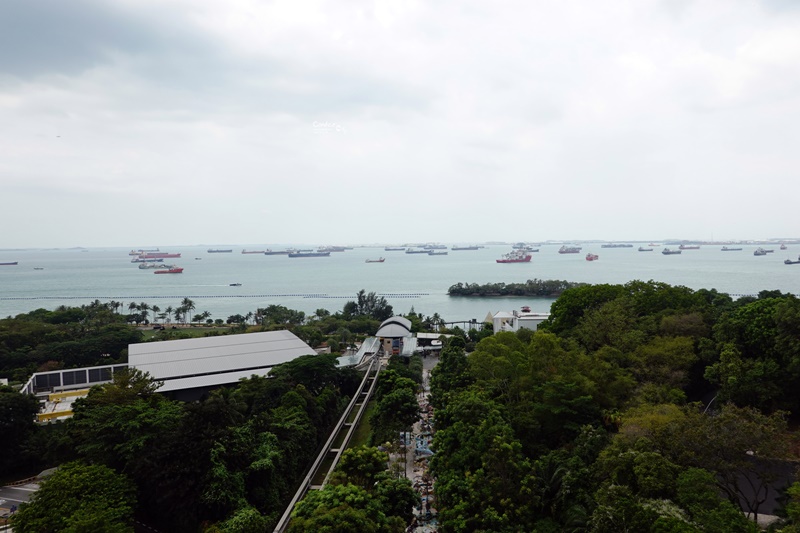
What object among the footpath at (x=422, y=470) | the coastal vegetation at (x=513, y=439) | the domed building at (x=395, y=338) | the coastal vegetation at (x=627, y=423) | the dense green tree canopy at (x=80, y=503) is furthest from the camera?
the domed building at (x=395, y=338)

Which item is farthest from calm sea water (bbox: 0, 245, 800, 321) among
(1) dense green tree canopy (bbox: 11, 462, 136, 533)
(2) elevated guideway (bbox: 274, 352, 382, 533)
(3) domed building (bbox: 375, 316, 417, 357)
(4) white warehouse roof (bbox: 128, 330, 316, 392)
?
(1) dense green tree canopy (bbox: 11, 462, 136, 533)

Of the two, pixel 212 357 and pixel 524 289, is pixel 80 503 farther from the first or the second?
pixel 524 289

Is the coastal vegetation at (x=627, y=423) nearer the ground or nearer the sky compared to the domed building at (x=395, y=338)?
nearer the sky

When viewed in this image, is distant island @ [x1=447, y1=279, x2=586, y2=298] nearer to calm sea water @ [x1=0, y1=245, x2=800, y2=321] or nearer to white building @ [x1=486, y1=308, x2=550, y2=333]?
calm sea water @ [x1=0, y1=245, x2=800, y2=321]

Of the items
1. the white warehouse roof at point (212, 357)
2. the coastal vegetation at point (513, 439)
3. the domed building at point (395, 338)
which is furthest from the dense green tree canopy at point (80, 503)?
the domed building at point (395, 338)

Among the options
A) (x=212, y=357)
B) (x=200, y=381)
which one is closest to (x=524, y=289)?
(x=212, y=357)

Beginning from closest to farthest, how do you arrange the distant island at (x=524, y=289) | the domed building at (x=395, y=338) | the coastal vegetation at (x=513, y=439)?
the coastal vegetation at (x=513, y=439), the domed building at (x=395, y=338), the distant island at (x=524, y=289)

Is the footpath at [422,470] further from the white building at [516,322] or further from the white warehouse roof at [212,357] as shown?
the white building at [516,322]
